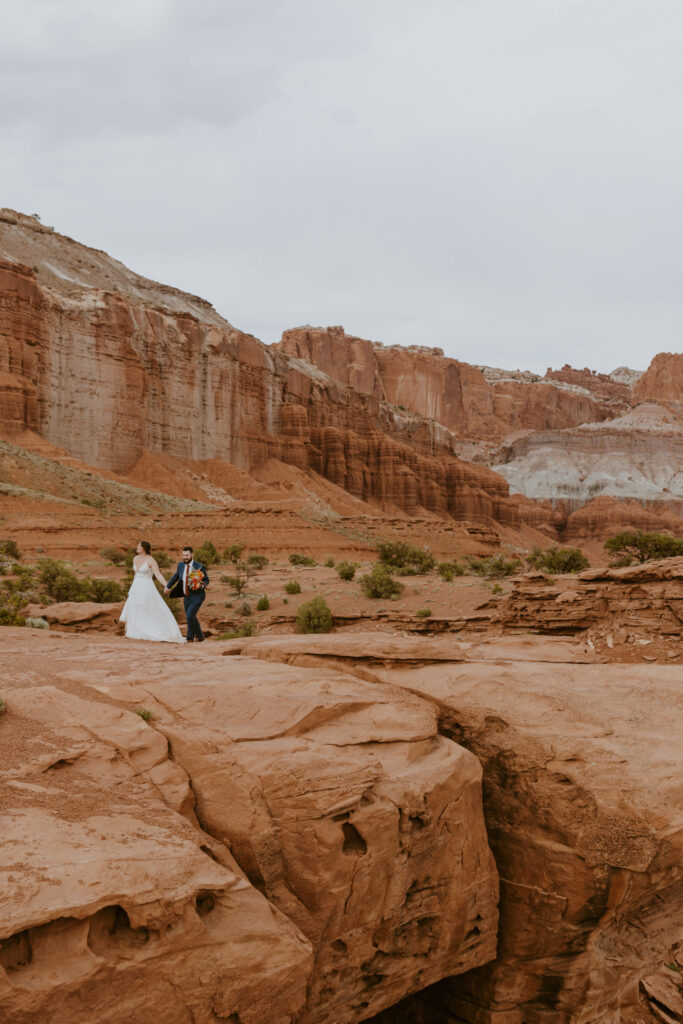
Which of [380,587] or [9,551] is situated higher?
[9,551]

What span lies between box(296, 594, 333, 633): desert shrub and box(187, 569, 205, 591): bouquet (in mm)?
9114

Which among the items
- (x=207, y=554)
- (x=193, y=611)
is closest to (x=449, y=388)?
(x=207, y=554)

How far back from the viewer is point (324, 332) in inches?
4938

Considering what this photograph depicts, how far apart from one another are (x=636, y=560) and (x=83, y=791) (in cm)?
3316

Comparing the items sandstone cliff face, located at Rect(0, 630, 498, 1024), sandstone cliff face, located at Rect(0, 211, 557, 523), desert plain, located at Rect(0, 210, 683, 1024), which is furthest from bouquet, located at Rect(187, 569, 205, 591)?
sandstone cliff face, located at Rect(0, 211, 557, 523)

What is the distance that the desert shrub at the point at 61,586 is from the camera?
22609mm

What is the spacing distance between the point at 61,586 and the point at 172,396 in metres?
47.1

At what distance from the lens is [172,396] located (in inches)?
2660

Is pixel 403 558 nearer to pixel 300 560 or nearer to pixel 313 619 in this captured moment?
pixel 300 560

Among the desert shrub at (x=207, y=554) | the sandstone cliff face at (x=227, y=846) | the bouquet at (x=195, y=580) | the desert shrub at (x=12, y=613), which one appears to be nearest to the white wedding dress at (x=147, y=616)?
the bouquet at (x=195, y=580)

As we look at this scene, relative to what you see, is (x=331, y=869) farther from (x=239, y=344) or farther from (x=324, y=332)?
(x=324, y=332)

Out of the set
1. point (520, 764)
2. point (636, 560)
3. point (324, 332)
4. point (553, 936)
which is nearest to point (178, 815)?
point (520, 764)

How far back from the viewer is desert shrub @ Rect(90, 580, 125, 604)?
23.3 metres

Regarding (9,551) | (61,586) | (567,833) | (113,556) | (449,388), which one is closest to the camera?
(567,833)
